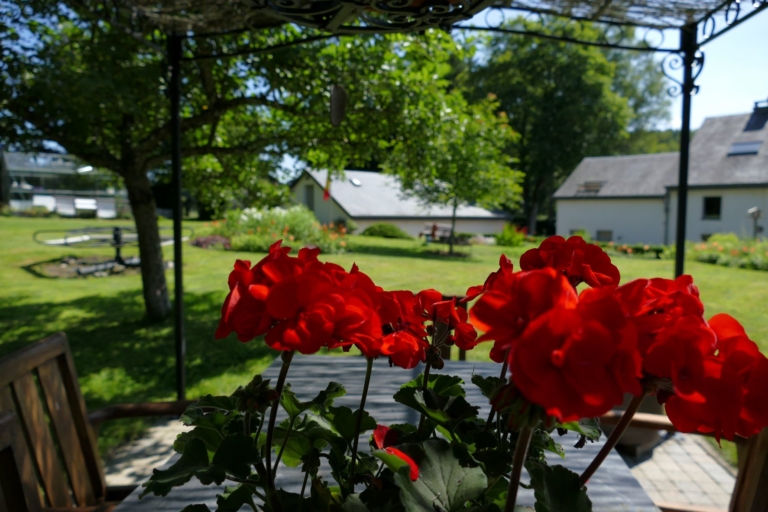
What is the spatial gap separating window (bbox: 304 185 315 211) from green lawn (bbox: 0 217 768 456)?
49.5 ft

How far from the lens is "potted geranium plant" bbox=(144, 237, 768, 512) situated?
0.42 meters

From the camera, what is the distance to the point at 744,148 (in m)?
23.9

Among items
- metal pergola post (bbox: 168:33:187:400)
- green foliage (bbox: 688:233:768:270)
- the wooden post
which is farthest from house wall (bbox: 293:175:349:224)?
the wooden post

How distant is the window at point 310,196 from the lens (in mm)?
28656

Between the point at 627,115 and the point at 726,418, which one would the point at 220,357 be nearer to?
the point at 726,418

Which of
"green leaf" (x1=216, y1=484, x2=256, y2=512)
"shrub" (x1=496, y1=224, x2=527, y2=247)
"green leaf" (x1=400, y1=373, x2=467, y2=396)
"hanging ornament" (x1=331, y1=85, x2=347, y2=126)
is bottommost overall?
"shrub" (x1=496, y1=224, x2=527, y2=247)

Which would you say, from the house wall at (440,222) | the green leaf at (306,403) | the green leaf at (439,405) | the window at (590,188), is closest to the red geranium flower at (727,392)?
the green leaf at (439,405)

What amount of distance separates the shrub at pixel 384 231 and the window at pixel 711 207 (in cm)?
1400

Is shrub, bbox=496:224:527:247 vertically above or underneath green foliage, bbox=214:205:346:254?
underneath

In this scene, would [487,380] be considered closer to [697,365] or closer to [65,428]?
[697,365]

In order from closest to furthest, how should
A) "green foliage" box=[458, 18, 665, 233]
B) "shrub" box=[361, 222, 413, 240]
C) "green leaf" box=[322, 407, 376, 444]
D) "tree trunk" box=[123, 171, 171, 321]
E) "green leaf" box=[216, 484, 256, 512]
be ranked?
"green leaf" box=[216, 484, 256, 512] < "green leaf" box=[322, 407, 376, 444] < "tree trunk" box=[123, 171, 171, 321] < "shrub" box=[361, 222, 413, 240] < "green foliage" box=[458, 18, 665, 233]

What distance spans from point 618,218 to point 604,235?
4.22 feet

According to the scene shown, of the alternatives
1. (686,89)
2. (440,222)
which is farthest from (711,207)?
(686,89)

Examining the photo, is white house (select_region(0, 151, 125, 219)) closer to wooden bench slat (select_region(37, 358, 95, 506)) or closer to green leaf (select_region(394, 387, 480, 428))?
wooden bench slat (select_region(37, 358, 95, 506))
